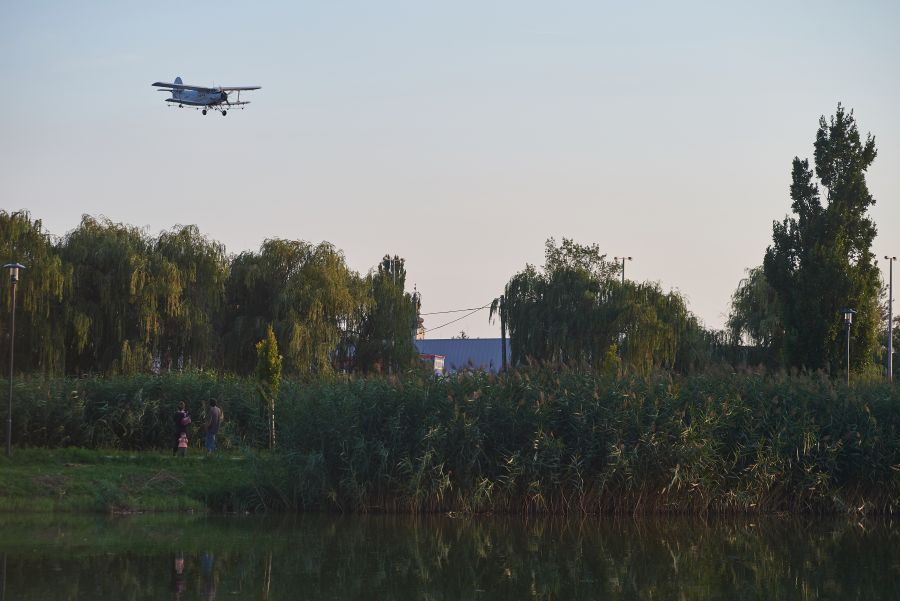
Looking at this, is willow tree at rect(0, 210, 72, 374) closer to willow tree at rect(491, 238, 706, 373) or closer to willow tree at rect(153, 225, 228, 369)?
willow tree at rect(153, 225, 228, 369)

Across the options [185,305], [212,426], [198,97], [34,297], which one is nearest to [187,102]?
[198,97]

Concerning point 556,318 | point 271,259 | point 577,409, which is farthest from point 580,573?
point 556,318

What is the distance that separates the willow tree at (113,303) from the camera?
121ft

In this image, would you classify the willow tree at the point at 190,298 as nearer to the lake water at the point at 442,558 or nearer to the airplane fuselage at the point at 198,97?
the airplane fuselage at the point at 198,97

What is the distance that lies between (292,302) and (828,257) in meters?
19.0

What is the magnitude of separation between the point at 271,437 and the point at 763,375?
10381 millimetres

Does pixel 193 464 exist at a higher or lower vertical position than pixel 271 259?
lower

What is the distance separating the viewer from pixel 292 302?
42.2m

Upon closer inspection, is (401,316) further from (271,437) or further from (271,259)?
(271,437)

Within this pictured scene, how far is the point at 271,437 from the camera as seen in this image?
25.1 metres

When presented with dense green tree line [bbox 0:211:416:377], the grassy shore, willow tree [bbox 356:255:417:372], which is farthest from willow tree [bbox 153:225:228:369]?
the grassy shore

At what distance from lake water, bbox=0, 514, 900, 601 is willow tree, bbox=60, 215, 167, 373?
1680cm

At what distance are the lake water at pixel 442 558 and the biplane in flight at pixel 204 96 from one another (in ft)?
118

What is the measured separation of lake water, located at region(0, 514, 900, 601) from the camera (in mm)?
14133
